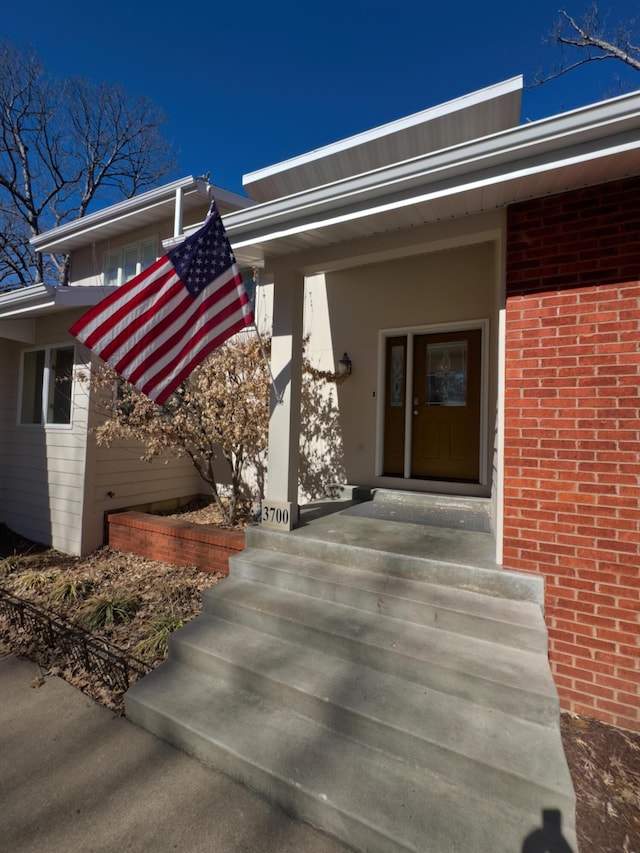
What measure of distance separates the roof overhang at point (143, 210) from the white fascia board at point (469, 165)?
172 inches

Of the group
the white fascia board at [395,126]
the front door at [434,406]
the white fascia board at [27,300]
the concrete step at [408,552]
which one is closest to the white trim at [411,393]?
the front door at [434,406]

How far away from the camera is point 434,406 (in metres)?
5.77

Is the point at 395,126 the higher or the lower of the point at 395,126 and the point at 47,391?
the higher

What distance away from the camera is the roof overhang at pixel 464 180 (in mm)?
2448

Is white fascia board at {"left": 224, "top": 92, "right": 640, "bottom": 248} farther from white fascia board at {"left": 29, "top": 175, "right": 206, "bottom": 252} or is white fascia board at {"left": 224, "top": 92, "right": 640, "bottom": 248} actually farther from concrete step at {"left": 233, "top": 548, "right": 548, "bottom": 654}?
white fascia board at {"left": 29, "top": 175, "right": 206, "bottom": 252}

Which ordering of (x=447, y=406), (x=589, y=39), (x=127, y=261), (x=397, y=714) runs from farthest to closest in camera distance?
(x=589, y=39) → (x=127, y=261) → (x=447, y=406) → (x=397, y=714)

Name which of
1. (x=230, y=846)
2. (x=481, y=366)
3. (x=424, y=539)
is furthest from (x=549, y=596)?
(x=481, y=366)

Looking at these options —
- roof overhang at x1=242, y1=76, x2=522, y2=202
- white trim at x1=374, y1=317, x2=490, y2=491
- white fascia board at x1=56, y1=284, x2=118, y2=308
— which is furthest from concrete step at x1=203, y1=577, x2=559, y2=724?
roof overhang at x1=242, y1=76, x2=522, y2=202

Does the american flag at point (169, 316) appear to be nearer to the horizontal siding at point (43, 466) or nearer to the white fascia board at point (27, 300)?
the white fascia board at point (27, 300)

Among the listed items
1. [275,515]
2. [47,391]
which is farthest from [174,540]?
[47,391]

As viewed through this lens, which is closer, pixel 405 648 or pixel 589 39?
pixel 405 648

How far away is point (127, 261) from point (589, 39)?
1186cm

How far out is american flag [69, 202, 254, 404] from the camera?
332 cm

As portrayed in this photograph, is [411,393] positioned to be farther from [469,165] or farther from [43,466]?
[43,466]
